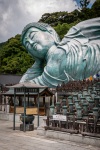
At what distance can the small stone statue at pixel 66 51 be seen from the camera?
1040 inches

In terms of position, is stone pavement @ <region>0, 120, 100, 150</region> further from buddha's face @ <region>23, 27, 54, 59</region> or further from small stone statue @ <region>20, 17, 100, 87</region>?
buddha's face @ <region>23, 27, 54, 59</region>

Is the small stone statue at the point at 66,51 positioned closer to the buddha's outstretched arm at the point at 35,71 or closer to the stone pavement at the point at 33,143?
the buddha's outstretched arm at the point at 35,71

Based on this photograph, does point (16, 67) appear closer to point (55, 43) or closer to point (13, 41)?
point (13, 41)

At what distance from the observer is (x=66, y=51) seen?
26922 millimetres

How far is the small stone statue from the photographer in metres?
26.4

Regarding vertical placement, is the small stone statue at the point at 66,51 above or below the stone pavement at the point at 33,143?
above

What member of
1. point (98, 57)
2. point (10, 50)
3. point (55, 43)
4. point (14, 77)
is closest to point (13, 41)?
point (10, 50)

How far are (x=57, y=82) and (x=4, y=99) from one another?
523cm

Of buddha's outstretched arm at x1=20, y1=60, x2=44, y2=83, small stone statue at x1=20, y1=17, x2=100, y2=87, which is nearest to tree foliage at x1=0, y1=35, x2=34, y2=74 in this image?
buddha's outstretched arm at x1=20, y1=60, x2=44, y2=83

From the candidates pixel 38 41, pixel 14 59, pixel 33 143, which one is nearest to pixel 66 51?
pixel 38 41

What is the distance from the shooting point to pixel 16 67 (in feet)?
148

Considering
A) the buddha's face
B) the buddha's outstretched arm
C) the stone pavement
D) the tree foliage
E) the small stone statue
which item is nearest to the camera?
the stone pavement

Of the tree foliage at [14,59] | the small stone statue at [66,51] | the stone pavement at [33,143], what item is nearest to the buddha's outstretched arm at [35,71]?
the small stone statue at [66,51]

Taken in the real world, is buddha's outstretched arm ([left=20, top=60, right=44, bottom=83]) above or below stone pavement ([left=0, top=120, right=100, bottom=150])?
above
